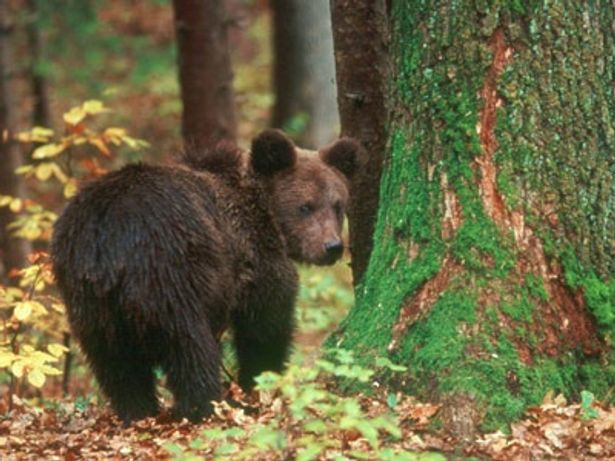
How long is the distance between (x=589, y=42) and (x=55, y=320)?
6.05m

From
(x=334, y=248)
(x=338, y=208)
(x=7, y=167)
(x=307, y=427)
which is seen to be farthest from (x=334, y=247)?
(x=7, y=167)

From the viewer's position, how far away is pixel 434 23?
662 cm

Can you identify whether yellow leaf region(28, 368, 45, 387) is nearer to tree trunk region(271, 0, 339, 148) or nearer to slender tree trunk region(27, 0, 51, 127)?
slender tree trunk region(27, 0, 51, 127)

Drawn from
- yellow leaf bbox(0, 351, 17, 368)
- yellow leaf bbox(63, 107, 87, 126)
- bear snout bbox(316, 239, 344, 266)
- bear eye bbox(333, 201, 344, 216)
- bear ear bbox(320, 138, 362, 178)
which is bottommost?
yellow leaf bbox(0, 351, 17, 368)

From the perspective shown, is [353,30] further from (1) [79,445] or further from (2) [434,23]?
(1) [79,445]

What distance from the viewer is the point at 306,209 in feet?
28.4

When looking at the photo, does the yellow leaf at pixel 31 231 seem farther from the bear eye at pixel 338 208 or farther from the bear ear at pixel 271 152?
the bear eye at pixel 338 208

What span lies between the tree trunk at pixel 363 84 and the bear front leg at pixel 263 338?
69 centimetres

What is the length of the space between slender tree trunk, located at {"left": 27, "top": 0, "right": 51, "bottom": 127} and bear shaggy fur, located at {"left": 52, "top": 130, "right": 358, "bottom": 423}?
9957 millimetres

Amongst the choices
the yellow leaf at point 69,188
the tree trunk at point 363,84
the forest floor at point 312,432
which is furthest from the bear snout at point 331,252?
the yellow leaf at point 69,188

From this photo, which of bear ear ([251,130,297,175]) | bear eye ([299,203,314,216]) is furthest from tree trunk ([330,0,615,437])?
bear eye ([299,203,314,216])

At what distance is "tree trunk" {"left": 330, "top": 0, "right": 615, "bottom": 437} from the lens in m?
6.40

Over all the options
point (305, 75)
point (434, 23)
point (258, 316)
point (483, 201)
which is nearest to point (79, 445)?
point (258, 316)

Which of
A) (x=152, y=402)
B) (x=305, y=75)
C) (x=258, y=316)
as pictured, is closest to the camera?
(x=152, y=402)
